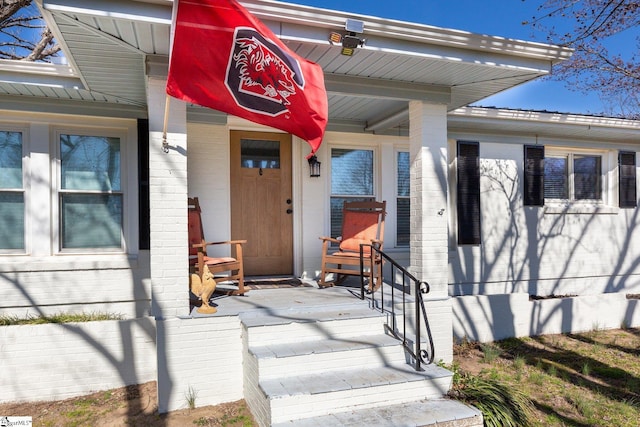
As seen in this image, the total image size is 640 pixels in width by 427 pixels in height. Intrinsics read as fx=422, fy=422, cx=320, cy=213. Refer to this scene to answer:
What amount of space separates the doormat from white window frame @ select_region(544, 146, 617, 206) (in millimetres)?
4457

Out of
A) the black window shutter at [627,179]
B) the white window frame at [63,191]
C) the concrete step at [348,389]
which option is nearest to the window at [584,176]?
the black window shutter at [627,179]

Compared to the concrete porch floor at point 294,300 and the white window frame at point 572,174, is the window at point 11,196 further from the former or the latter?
the white window frame at point 572,174

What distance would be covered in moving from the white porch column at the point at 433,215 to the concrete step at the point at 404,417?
4.64 feet

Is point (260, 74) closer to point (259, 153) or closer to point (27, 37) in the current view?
point (259, 153)

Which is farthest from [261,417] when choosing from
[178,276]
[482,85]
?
[482,85]

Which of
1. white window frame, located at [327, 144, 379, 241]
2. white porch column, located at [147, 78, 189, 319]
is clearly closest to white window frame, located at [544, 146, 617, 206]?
white window frame, located at [327, 144, 379, 241]

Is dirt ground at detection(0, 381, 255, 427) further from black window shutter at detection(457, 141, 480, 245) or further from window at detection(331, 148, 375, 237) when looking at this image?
black window shutter at detection(457, 141, 480, 245)

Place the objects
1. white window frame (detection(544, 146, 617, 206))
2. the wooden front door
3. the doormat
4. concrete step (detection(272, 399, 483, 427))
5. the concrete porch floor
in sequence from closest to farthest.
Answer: concrete step (detection(272, 399, 483, 427)) < the concrete porch floor < the doormat < the wooden front door < white window frame (detection(544, 146, 617, 206))

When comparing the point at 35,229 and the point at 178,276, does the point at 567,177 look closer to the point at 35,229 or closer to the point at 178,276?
the point at 178,276

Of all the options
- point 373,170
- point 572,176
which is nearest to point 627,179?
point 572,176

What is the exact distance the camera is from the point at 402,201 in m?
6.35

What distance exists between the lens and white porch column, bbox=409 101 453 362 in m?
4.43

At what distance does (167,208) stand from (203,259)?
869 millimetres


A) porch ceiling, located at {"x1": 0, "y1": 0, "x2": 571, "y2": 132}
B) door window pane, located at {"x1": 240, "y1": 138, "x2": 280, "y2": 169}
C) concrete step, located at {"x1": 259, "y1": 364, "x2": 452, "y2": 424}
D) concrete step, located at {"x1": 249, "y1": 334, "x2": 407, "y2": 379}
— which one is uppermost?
porch ceiling, located at {"x1": 0, "y1": 0, "x2": 571, "y2": 132}
